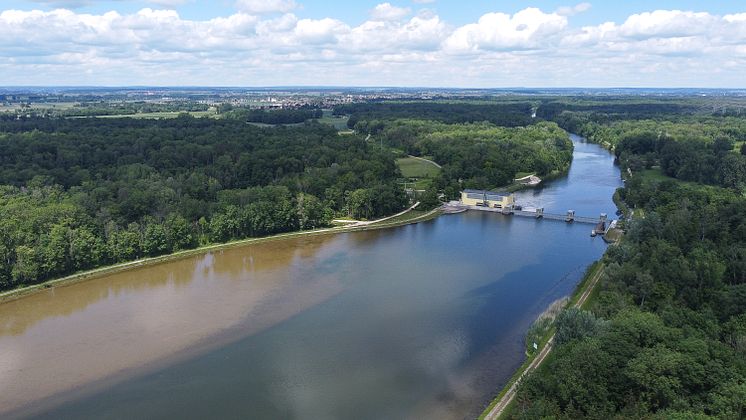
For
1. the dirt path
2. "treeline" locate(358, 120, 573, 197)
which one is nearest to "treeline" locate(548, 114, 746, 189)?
"treeline" locate(358, 120, 573, 197)

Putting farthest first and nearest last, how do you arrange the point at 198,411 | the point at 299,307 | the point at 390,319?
the point at 299,307
the point at 390,319
the point at 198,411

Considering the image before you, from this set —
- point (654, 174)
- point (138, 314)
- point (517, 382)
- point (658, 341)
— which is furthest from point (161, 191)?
point (654, 174)

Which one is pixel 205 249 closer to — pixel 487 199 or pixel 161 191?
pixel 161 191

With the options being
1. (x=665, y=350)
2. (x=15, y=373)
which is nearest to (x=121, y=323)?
(x=15, y=373)

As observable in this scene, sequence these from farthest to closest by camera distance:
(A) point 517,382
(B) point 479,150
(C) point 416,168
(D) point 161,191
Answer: (C) point 416,168 < (B) point 479,150 < (D) point 161,191 < (A) point 517,382

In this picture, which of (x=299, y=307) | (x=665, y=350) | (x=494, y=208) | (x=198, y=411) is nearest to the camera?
(x=665, y=350)

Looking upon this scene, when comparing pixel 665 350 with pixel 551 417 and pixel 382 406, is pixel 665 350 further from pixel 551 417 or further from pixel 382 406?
pixel 382 406
